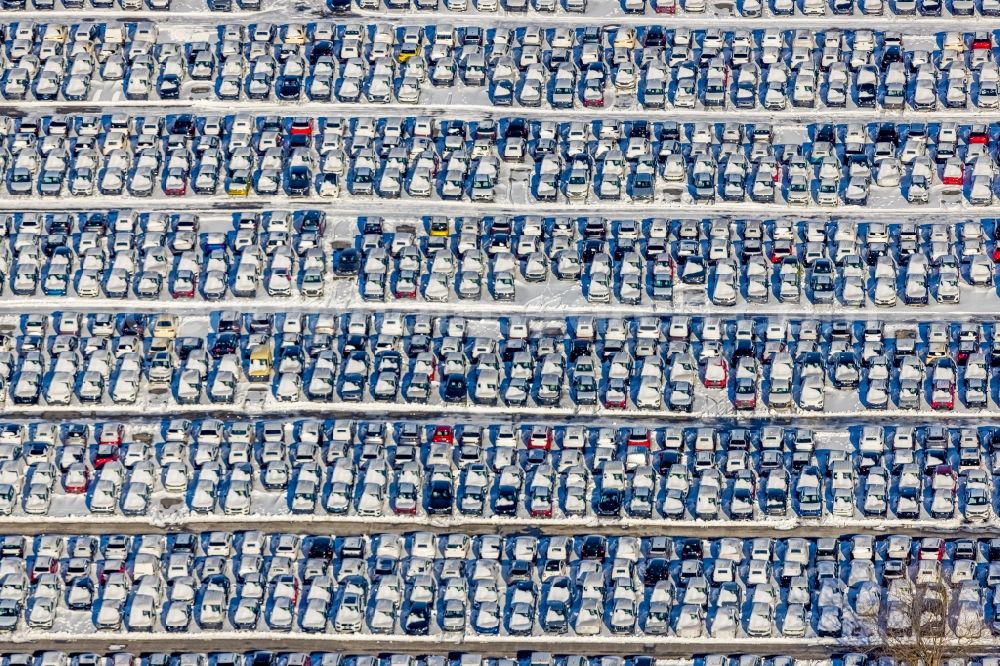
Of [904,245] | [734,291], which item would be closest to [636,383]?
[734,291]

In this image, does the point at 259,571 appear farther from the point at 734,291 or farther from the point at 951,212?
the point at 951,212

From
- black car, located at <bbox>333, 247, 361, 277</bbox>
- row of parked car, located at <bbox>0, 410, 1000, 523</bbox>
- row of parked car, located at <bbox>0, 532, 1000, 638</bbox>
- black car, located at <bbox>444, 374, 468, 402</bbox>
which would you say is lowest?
row of parked car, located at <bbox>0, 532, 1000, 638</bbox>

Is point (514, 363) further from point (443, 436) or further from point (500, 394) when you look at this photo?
point (443, 436)

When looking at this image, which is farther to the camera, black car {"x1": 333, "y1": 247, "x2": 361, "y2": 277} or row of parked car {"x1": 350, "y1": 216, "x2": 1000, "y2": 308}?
black car {"x1": 333, "y1": 247, "x2": 361, "y2": 277}

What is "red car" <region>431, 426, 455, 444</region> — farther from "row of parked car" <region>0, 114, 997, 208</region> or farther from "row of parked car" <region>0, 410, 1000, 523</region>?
"row of parked car" <region>0, 114, 997, 208</region>

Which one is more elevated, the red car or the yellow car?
the yellow car

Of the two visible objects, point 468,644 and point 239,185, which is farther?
point 239,185

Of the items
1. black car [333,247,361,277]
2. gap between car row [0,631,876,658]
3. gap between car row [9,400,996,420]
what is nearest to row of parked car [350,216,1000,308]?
black car [333,247,361,277]

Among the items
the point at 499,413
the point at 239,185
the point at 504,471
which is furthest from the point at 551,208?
the point at 504,471
